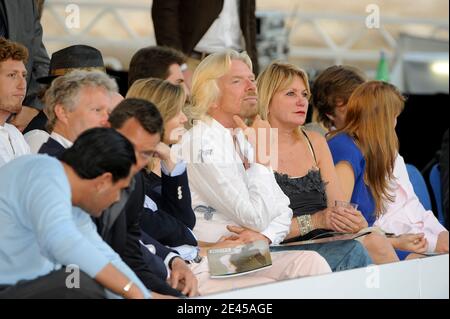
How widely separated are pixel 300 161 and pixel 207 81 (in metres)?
0.57

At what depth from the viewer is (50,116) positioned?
9.48 feet

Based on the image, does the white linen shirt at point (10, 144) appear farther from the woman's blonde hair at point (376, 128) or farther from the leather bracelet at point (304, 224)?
the woman's blonde hair at point (376, 128)

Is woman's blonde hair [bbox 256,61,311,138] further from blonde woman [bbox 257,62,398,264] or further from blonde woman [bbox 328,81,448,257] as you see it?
blonde woman [bbox 328,81,448,257]

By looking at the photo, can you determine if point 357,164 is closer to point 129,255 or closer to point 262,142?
point 262,142

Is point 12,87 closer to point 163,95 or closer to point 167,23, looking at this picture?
point 163,95

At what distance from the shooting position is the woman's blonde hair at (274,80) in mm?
4039

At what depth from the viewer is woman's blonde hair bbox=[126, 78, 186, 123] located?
3223mm

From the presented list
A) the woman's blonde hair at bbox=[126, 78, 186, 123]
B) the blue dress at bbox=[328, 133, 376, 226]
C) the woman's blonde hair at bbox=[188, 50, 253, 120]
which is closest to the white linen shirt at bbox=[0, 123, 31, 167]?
the woman's blonde hair at bbox=[126, 78, 186, 123]

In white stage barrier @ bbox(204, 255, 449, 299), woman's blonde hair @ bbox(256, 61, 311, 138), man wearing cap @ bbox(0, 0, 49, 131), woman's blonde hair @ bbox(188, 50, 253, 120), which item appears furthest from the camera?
woman's blonde hair @ bbox(256, 61, 311, 138)

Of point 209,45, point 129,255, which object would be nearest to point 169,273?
point 129,255

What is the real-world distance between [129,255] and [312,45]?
4837 mm

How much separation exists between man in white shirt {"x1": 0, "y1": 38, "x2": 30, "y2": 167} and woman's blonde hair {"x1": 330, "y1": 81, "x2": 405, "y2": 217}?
1.57m

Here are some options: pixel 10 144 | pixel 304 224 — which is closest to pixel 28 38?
pixel 10 144

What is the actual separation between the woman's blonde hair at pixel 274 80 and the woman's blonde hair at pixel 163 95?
803 mm
